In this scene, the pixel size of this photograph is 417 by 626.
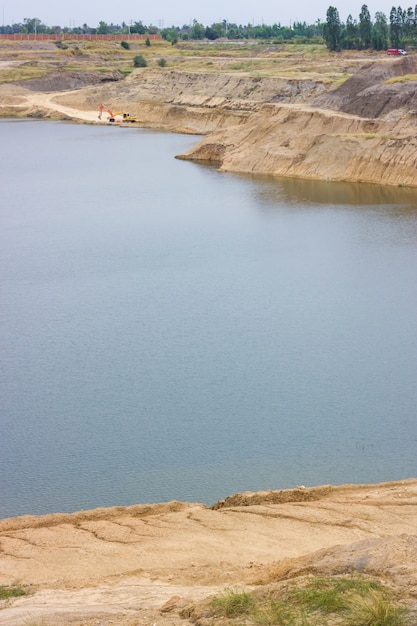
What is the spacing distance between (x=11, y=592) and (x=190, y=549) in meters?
2.63

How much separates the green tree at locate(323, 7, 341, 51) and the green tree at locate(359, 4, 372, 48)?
8.14 feet

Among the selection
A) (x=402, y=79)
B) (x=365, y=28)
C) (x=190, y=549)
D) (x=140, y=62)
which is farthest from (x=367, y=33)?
(x=190, y=549)

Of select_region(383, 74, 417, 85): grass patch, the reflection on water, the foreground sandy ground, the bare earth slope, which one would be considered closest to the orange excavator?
the bare earth slope

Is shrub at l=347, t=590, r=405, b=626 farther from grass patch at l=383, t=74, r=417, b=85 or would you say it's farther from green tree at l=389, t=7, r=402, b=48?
green tree at l=389, t=7, r=402, b=48

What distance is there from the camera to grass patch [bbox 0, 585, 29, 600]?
11.7 meters

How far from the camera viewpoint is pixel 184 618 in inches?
384

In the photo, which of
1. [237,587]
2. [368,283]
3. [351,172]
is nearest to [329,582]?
[237,587]

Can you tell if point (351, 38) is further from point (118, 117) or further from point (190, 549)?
point (190, 549)

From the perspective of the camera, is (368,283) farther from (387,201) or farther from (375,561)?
(375,561)

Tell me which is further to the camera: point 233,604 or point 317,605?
A: point 233,604

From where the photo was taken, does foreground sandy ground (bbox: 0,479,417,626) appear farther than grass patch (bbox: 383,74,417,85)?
No

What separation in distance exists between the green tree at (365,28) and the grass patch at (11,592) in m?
95.1

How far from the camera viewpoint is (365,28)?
328ft

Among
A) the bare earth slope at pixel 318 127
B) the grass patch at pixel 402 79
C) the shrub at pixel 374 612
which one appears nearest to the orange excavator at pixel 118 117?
the bare earth slope at pixel 318 127
